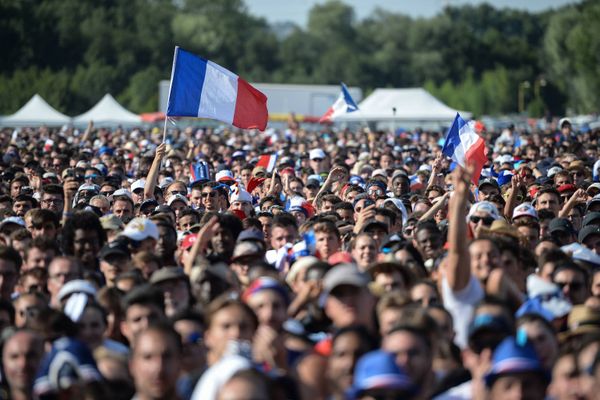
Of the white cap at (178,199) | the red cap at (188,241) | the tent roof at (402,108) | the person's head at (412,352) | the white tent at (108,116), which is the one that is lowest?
the white tent at (108,116)

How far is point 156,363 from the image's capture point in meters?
6.43

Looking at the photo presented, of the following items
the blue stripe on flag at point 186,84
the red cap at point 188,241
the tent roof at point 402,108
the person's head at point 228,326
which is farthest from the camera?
the tent roof at point 402,108

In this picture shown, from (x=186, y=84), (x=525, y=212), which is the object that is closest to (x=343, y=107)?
(x=186, y=84)

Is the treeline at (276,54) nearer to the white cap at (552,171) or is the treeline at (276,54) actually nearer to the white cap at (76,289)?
the white cap at (552,171)

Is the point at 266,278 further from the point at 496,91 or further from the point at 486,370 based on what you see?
the point at 496,91

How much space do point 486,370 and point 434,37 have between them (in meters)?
116

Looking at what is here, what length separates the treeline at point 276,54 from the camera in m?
85.7

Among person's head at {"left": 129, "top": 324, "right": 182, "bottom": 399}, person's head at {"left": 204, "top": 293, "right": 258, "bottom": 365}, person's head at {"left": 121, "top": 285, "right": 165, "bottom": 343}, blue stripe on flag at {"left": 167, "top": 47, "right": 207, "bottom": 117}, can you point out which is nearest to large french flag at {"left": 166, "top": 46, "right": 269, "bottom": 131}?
blue stripe on flag at {"left": 167, "top": 47, "right": 207, "bottom": 117}

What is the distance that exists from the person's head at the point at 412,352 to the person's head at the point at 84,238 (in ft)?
14.9

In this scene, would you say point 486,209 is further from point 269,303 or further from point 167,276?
point 269,303

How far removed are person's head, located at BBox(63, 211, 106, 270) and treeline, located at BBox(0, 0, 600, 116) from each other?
70.1m

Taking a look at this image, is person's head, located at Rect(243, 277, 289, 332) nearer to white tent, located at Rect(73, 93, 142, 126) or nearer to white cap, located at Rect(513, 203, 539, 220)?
white cap, located at Rect(513, 203, 539, 220)

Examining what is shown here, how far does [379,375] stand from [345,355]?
0.52 m

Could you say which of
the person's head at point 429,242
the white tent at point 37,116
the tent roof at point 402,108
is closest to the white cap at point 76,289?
the person's head at point 429,242
